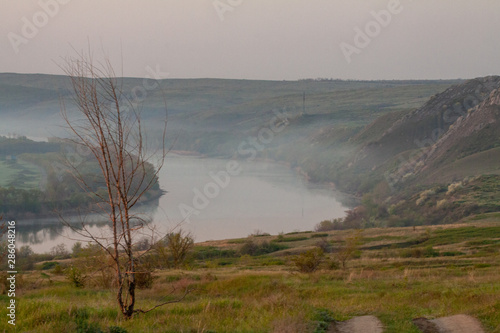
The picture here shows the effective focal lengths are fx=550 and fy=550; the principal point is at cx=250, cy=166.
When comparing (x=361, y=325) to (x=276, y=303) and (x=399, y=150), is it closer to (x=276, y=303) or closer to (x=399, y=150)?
(x=276, y=303)

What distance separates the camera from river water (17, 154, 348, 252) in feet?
211

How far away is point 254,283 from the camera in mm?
16781

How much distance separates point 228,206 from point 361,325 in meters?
70.3

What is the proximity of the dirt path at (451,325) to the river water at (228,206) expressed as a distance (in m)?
37.1

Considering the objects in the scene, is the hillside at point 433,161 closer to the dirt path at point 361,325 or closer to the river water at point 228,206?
the river water at point 228,206

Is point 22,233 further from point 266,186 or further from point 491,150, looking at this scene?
point 491,150

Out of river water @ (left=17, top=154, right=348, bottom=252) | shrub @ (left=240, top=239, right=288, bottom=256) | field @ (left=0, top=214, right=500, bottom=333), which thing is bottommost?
field @ (left=0, top=214, right=500, bottom=333)

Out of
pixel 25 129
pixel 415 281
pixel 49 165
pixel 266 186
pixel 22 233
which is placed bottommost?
pixel 415 281

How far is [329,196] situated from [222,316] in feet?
282

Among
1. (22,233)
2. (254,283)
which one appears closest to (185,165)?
(22,233)

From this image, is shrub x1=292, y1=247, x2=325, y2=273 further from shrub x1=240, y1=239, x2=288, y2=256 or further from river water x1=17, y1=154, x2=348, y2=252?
river water x1=17, y1=154, x2=348, y2=252
